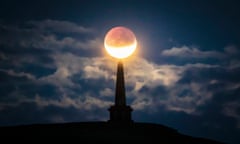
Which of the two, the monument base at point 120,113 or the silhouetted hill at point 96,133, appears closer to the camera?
the silhouetted hill at point 96,133

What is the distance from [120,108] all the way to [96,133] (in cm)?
773

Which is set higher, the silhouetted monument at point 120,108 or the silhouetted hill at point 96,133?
the silhouetted monument at point 120,108

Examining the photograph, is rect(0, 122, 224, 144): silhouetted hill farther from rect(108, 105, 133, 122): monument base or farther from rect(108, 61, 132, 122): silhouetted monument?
rect(108, 61, 132, 122): silhouetted monument

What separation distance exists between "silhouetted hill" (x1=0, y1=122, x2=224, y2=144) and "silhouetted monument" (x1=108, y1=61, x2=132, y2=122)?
139 centimetres

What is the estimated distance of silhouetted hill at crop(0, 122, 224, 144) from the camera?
40.6m

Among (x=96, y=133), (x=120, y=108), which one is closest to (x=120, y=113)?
(x=120, y=108)

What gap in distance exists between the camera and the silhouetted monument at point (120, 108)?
5147cm

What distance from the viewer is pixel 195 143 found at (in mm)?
46469

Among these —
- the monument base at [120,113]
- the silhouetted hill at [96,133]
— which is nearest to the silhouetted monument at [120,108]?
the monument base at [120,113]

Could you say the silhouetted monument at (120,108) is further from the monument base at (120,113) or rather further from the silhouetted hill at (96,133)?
the silhouetted hill at (96,133)

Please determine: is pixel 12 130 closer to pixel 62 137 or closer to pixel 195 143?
pixel 62 137

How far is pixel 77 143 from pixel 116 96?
1443 centimetres

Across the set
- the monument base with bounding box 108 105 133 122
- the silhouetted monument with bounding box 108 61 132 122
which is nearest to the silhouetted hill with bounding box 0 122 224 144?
the monument base with bounding box 108 105 133 122

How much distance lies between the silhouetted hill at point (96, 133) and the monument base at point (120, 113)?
1.28 m
